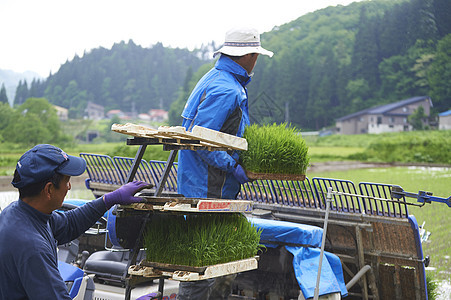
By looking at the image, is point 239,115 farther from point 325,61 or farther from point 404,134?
point 325,61

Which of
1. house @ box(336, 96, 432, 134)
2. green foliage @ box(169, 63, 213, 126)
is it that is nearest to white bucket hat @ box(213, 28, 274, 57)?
house @ box(336, 96, 432, 134)

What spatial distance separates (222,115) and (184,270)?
0.90 m

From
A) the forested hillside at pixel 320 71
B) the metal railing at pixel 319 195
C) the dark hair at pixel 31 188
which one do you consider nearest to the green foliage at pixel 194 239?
the dark hair at pixel 31 188

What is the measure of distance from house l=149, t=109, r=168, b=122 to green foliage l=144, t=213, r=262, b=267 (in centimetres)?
6186

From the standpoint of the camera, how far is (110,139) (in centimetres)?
5047

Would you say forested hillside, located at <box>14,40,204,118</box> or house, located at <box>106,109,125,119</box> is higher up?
forested hillside, located at <box>14,40,204,118</box>

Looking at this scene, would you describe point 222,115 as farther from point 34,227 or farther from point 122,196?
point 34,227

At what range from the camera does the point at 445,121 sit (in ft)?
151

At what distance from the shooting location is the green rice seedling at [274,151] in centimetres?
327

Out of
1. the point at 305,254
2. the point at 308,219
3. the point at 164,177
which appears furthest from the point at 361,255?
the point at 164,177

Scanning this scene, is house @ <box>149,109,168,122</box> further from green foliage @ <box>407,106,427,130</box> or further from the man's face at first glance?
the man's face

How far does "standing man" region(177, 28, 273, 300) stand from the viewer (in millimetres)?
3117

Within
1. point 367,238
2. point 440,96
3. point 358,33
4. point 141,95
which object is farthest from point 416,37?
point 367,238

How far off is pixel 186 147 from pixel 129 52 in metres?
71.1
